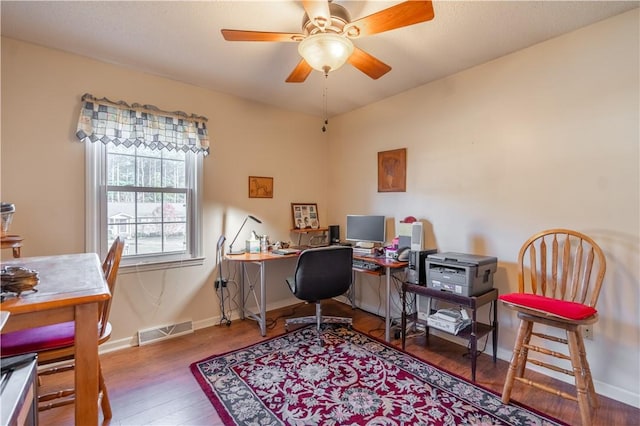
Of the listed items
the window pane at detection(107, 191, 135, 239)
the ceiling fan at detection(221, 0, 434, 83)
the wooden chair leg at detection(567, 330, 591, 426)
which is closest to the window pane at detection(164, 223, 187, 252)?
the window pane at detection(107, 191, 135, 239)

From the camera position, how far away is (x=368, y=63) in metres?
1.91

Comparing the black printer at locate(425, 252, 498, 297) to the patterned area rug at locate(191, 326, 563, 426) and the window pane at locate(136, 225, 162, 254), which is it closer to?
the patterned area rug at locate(191, 326, 563, 426)

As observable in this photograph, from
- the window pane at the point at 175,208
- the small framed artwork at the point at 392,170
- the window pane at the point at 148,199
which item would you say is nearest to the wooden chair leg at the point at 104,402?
the window pane at the point at 148,199

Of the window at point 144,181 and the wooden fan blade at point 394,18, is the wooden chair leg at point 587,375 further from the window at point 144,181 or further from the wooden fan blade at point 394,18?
the window at point 144,181

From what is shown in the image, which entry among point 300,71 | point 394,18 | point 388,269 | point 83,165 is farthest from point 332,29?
point 83,165

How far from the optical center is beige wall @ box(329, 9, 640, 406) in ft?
5.99

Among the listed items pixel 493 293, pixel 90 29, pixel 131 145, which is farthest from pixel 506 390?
pixel 90 29

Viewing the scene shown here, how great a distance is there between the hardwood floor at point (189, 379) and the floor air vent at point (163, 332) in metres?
0.06

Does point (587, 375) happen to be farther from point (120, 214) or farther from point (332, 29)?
point (120, 214)

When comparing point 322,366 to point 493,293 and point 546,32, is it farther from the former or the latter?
point 546,32

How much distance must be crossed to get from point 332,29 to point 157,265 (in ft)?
7.87

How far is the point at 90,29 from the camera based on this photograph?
196cm

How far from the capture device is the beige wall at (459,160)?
1857 mm

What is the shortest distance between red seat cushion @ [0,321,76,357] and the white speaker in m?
2.44
